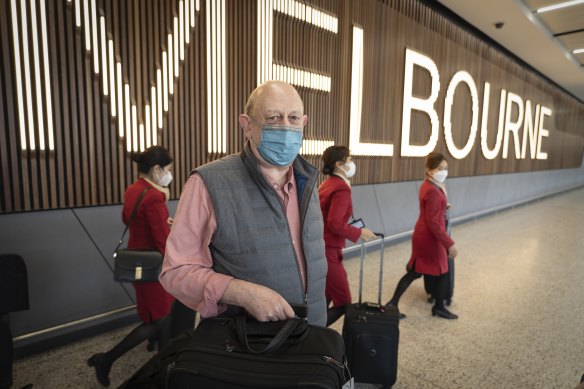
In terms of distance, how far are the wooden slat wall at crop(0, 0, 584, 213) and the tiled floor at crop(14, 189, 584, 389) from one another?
1.24 m

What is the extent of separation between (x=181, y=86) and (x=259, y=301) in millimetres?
2838

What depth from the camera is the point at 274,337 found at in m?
1.01

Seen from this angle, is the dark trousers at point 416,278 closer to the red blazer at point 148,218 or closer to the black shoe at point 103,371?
the red blazer at point 148,218

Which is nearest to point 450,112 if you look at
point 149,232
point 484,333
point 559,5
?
point 559,5

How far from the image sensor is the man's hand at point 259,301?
1064 mm

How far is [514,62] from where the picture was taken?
33.0 ft

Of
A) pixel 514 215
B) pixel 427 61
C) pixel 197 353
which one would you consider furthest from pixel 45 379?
pixel 514 215

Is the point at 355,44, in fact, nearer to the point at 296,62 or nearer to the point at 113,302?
the point at 296,62

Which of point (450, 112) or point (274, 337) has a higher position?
point (450, 112)

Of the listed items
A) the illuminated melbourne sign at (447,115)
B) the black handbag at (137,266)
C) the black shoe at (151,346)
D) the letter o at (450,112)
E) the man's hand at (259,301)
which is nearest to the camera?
the man's hand at (259,301)

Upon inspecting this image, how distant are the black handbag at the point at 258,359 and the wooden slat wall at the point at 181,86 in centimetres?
239

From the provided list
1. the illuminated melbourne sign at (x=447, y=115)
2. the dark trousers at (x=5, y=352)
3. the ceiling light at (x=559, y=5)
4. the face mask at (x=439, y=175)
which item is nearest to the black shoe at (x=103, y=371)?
the dark trousers at (x=5, y=352)

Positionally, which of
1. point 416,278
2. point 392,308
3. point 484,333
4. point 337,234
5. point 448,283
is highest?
point 337,234

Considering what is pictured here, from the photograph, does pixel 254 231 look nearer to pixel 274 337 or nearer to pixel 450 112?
pixel 274 337
